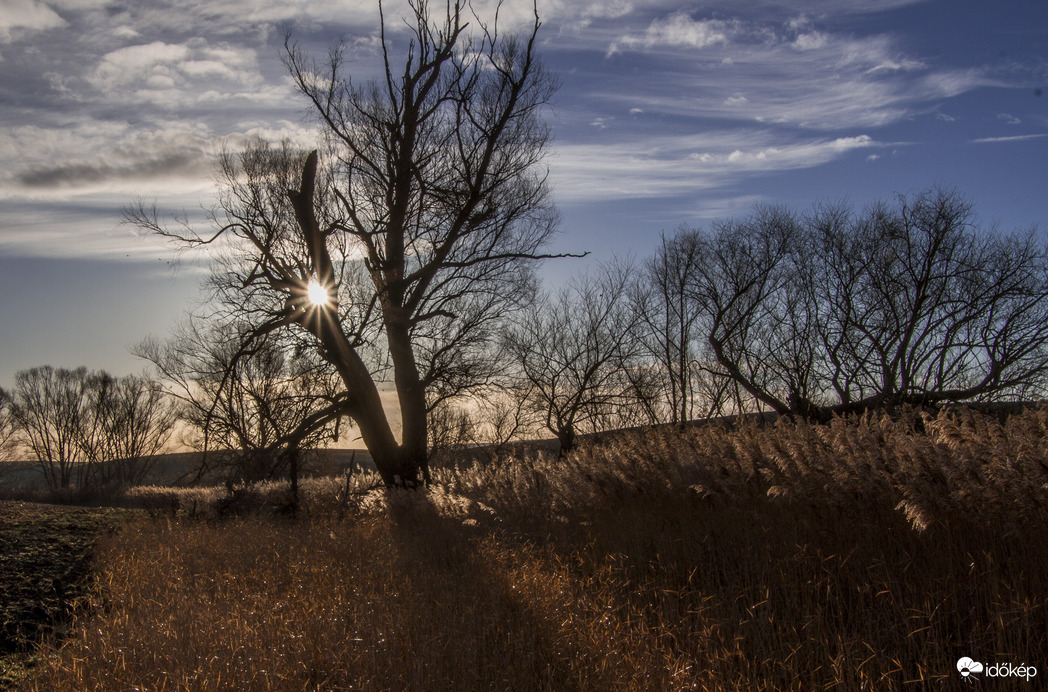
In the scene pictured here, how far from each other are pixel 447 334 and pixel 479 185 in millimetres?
4415

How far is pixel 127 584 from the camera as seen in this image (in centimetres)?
694

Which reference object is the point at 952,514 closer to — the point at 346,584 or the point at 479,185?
the point at 346,584

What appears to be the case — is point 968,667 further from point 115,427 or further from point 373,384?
point 115,427

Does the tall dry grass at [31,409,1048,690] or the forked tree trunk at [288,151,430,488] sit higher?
the forked tree trunk at [288,151,430,488]

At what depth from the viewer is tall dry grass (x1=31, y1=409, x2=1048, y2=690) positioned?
4.13 metres

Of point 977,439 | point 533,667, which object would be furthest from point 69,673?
point 977,439

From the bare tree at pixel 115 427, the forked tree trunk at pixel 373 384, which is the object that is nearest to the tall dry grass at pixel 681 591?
the forked tree trunk at pixel 373 384

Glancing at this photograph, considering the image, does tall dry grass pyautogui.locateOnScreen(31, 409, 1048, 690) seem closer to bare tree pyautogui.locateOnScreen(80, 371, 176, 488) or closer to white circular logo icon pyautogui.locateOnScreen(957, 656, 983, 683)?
white circular logo icon pyautogui.locateOnScreen(957, 656, 983, 683)

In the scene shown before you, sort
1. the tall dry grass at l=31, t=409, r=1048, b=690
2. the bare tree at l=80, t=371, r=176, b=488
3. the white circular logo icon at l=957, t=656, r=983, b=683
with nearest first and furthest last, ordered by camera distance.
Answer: the white circular logo icon at l=957, t=656, r=983, b=683 → the tall dry grass at l=31, t=409, r=1048, b=690 → the bare tree at l=80, t=371, r=176, b=488

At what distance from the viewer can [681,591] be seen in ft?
17.2

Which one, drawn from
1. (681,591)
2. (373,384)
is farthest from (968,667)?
(373,384)

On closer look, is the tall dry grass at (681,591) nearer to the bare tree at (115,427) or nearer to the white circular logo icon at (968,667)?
the white circular logo icon at (968,667)

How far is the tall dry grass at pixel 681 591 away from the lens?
13.6 ft

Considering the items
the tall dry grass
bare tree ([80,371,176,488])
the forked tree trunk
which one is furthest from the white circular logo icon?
bare tree ([80,371,176,488])
